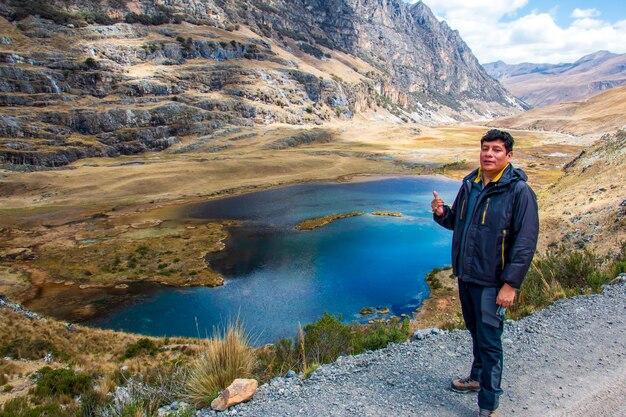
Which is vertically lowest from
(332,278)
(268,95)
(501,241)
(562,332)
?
(332,278)

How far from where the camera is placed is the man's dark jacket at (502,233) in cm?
476

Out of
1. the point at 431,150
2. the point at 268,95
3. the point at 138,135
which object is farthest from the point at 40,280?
the point at 268,95

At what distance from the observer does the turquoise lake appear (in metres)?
22.2

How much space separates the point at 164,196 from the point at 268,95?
72.7m

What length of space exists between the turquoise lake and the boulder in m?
6.10

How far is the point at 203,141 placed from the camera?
9250cm

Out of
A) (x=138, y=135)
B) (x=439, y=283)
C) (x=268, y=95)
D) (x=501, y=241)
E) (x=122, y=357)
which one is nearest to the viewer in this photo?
(x=501, y=241)

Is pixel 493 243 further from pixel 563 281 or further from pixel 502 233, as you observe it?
pixel 563 281

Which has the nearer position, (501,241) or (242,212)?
(501,241)

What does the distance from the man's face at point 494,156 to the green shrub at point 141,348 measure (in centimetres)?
1638

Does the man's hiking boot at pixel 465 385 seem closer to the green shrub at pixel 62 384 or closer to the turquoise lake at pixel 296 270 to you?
the turquoise lake at pixel 296 270

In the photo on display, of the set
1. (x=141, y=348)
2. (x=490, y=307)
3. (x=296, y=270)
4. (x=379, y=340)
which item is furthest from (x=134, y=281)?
(x=490, y=307)

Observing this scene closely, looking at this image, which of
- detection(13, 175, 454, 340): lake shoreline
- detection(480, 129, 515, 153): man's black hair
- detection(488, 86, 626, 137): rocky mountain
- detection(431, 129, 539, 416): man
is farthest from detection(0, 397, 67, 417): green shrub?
detection(488, 86, 626, 137): rocky mountain

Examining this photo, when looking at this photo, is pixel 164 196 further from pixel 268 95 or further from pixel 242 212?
pixel 268 95
